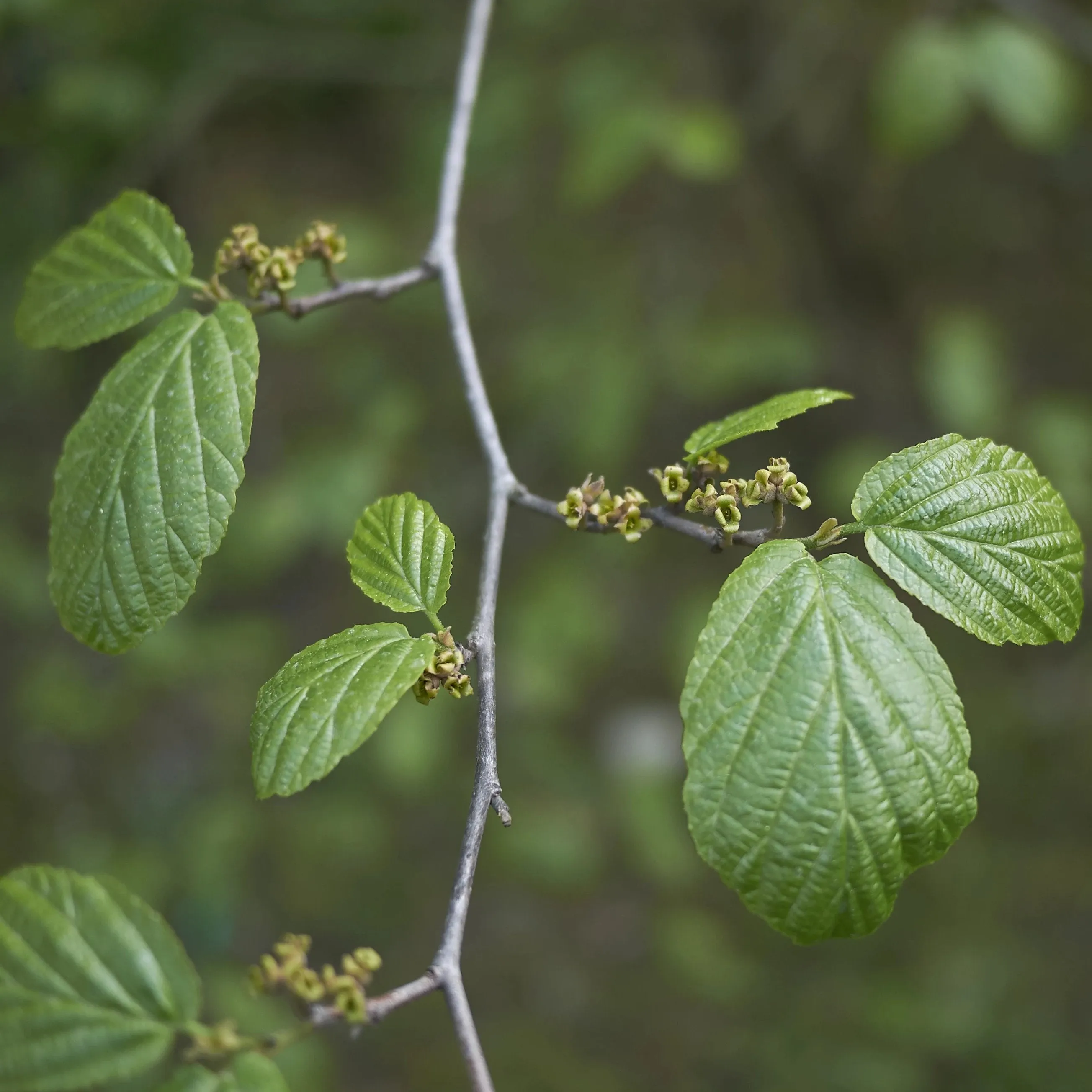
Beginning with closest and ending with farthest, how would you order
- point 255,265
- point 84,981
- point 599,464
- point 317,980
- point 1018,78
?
point 317,980 → point 84,981 → point 255,265 → point 1018,78 → point 599,464

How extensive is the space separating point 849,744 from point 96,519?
0.88 meters

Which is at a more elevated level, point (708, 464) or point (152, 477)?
point (152, 477)

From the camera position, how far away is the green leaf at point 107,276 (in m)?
1.30

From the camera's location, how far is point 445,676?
104cm

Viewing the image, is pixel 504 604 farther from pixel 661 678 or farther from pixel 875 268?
pixel 875 268

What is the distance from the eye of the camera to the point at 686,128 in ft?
8.43

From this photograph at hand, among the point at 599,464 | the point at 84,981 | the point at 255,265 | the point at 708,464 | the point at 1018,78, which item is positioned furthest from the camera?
the point at 599,464

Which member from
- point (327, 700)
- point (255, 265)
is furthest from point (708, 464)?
point (255, 265)

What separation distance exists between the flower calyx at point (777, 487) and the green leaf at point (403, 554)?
331mm

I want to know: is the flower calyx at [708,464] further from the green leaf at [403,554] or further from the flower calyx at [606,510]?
the green leaf at [403,554]

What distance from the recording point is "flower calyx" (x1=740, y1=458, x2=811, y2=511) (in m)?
1.08

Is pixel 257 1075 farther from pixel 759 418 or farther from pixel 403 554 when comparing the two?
pixel 759 418

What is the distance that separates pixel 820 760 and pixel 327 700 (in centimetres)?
48

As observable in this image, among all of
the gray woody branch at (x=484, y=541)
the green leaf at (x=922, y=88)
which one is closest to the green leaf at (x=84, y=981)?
the gray woody branch at (x=484, y=541)
